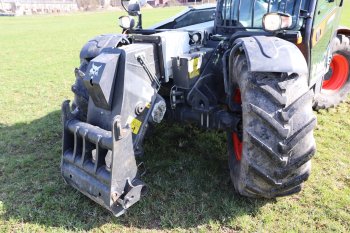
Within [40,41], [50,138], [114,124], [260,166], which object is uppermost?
[114,124]

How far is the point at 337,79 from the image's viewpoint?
5781mm

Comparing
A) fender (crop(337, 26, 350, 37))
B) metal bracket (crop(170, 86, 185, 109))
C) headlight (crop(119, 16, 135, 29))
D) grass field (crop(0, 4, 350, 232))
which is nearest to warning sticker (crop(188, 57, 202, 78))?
metal bracket (crop(170, 86, 185, 109))

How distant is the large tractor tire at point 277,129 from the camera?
2.48 meters

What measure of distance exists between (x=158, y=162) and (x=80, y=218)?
1147 mm

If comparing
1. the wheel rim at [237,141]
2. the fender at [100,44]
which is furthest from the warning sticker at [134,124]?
the fender at [100,44]

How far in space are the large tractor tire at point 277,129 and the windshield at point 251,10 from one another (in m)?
1.11

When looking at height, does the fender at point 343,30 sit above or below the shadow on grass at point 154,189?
above

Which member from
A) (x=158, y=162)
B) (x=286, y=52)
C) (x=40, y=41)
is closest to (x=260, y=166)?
(x=286, y=52)

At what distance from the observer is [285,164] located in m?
2.54

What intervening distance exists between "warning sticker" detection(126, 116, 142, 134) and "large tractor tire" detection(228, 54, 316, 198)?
95 cm

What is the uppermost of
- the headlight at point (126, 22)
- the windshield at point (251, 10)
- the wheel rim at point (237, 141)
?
the windshield at point (251, 10)

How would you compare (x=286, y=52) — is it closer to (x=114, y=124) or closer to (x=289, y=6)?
(x=289, y=6)

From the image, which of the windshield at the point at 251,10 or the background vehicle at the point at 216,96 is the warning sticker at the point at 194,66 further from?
the windshield at the point at 251,10

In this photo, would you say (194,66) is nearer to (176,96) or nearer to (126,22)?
(176,96)
